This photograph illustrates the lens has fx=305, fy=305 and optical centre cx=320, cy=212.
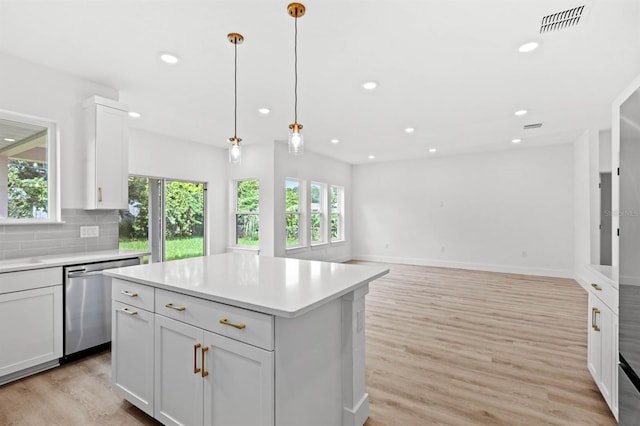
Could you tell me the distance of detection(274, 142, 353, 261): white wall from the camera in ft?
18.9

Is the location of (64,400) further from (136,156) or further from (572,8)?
(572,8)

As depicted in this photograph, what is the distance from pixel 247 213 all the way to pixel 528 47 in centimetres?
505

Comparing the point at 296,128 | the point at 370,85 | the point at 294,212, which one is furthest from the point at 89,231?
the point at 294,212

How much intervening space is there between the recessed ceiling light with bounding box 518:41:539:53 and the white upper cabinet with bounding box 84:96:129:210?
12.6 feet

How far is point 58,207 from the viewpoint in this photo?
292cm

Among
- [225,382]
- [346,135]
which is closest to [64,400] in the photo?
[225,382]

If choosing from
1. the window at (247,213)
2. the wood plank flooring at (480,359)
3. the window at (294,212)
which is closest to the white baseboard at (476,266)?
the wood plank flooring at (480,359)

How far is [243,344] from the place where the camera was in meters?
1.38

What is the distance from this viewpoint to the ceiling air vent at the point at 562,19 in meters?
2.10

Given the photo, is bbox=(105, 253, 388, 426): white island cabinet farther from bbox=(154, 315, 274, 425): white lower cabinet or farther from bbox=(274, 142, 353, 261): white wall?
bbox=(274, 142, 353, 261): white wall

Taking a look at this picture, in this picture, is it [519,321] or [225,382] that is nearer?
[225,382]

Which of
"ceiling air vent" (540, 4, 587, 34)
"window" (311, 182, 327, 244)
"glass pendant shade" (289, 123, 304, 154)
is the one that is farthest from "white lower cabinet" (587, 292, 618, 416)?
"window" (311, 182, 327, 244)

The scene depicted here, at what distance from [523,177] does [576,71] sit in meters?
3.99

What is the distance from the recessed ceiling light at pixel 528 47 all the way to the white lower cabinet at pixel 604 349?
2.01 m
